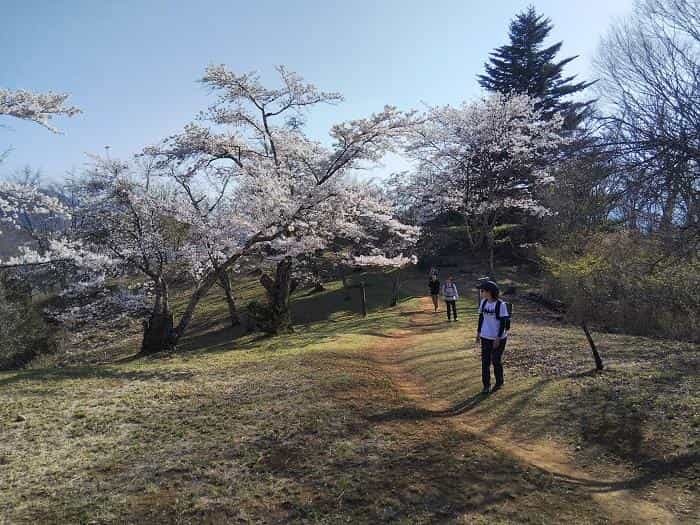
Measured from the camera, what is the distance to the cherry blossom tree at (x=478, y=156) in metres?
23.0

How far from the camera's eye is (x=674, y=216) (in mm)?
6945

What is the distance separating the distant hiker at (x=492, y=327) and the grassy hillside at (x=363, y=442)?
1.44ft

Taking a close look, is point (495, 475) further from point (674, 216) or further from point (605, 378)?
point (674, 216)

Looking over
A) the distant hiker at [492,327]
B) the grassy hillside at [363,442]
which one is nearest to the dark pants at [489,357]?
the distant hiker at [492,327]

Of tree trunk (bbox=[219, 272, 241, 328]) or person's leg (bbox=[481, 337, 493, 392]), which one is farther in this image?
tree trunk (bbox=[219, 272, 241, 328])

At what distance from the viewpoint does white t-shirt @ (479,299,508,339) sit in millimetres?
7344

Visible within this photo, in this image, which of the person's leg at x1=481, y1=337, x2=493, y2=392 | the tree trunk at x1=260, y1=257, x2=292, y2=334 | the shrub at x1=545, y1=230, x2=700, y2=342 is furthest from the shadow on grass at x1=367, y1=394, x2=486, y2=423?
the tree trunk at x1=260, y1=257, x2=292, y2=334

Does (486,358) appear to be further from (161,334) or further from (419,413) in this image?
(161,334)

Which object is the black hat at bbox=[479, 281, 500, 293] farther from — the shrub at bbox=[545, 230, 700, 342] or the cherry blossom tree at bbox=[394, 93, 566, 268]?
the cherry blossom tree at bbox=[394, 93, 566, 268]

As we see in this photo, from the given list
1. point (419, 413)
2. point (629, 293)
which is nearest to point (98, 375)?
point (419, 413)

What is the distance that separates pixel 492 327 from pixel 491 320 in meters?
0.11

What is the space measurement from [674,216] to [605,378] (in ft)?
8.94

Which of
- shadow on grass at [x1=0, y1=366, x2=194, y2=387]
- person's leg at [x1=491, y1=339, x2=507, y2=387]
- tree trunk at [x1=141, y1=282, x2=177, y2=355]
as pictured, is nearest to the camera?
person's leg at [x1=491, y1=339, x2=507, y2=387]

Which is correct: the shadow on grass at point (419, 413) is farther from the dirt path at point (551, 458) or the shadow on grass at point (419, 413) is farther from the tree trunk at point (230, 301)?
the tree trunk at point (230, 301)
